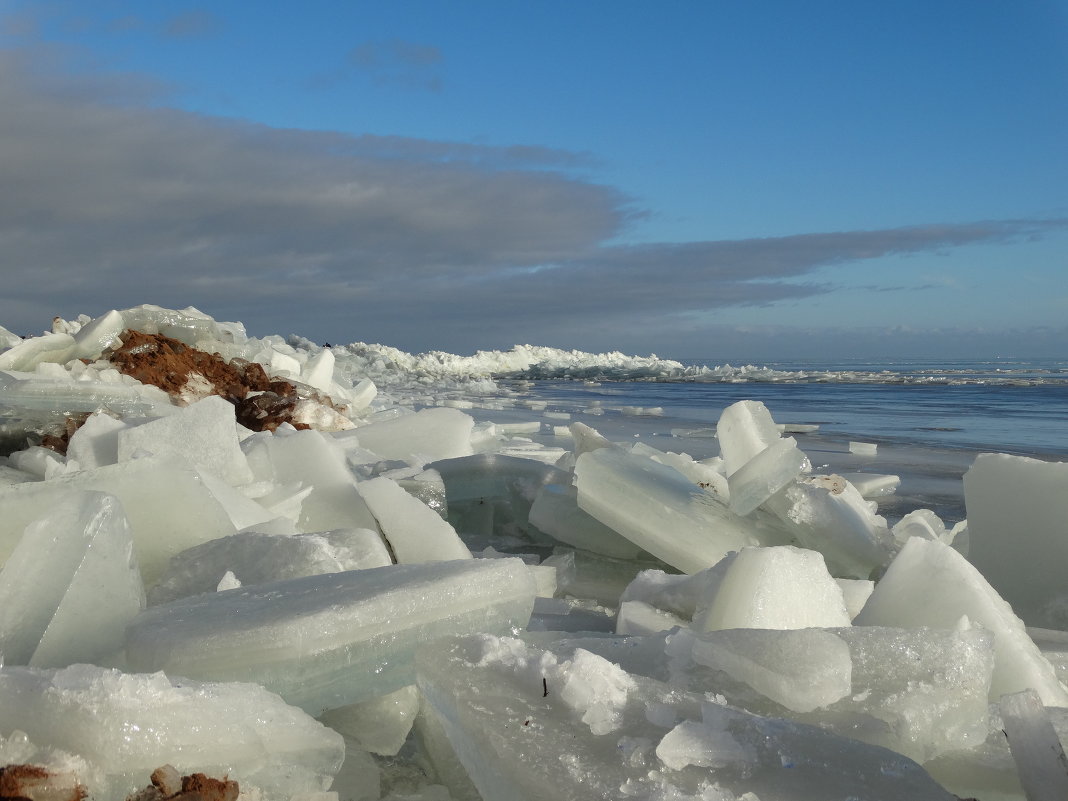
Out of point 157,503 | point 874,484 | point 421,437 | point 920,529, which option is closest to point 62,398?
point 421,437

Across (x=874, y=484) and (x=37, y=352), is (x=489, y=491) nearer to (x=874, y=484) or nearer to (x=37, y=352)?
(x=874, y=484)

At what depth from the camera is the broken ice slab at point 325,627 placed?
3.13 ft

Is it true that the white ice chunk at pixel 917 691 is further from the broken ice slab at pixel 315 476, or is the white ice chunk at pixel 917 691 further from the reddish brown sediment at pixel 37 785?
the broken ice slab at pixel 315 476

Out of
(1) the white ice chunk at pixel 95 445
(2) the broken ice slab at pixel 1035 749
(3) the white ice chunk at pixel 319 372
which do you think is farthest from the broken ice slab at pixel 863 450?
(2) the broken ice slab at pixel 1035 749

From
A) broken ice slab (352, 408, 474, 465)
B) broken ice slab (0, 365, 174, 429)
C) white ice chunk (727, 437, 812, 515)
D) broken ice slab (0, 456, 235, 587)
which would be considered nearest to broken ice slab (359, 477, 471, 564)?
broken ice slab (0, 456, 235, 587)

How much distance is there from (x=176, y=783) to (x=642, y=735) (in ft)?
1.37

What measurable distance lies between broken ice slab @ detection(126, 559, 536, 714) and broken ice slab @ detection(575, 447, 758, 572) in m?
0.68

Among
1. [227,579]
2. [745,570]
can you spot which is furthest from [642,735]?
[227,579]

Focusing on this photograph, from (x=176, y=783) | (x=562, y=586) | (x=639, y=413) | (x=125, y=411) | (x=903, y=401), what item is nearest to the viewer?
(x=176, y=783)

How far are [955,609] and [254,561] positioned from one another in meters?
1.03

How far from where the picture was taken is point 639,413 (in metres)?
9.84

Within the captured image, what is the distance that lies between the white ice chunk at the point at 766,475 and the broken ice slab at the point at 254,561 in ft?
2.65

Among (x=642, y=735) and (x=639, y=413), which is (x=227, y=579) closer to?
(x=642, y=735)

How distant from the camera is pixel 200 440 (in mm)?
1875
